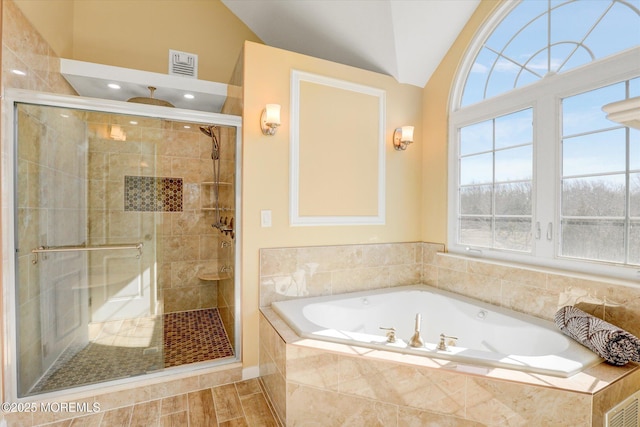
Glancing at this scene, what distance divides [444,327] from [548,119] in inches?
66.2

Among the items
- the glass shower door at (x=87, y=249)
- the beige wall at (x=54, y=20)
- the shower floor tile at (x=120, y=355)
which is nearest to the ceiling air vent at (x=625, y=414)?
the shower floor tile at (x=120, y=355)

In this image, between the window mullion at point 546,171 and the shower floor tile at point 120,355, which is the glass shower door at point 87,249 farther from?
the window mullion at point 546,171

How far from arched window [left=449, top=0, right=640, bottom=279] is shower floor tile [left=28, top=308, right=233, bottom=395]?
2438 mm

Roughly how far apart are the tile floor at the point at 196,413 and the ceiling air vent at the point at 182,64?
294 cm

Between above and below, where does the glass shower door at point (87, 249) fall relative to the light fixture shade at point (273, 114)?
below

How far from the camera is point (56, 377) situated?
1868mm

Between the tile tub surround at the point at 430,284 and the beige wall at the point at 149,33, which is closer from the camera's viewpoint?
the tile tub surround at the point at 430,284

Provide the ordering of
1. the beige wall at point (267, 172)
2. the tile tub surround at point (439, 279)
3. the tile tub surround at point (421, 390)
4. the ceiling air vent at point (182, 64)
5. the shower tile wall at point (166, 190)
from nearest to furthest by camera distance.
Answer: the tile tub surround at point (421, 390), the tile tub surround at point (439, 279), the shower tile wall at point (166, 190), the beige wall at point (267, 172), the ceiling air vent at point (182, 64)

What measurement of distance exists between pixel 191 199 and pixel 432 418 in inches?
121

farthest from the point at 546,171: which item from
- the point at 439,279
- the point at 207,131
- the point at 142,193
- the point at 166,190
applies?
the point at 166,190

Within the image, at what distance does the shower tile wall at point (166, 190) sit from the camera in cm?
211

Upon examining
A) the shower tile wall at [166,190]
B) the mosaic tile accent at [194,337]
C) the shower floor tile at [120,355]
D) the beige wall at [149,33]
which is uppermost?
the beige wall at [149,33]

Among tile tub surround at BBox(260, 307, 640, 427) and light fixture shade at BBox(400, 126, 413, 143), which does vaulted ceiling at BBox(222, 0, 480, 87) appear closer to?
light fixture shade at BBox(400, 126, 413, 143)

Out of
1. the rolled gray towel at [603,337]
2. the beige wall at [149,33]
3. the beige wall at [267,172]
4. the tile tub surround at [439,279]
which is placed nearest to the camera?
the rolled gray towel at [603,337]
